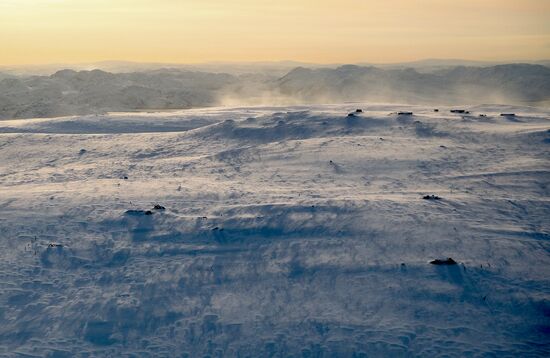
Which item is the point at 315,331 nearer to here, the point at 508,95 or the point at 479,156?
the point at 479,156

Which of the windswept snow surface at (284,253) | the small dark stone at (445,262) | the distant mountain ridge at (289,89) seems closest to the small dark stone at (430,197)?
the windswept snow surface at (284,253)

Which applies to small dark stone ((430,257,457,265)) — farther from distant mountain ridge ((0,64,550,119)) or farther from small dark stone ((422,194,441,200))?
distant mountain ridge ((0,64,550,119))

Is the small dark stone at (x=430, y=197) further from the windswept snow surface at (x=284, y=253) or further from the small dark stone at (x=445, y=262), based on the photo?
the small dark stone at (x=445, y=262)

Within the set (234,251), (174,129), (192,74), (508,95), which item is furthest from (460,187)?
(192,74)

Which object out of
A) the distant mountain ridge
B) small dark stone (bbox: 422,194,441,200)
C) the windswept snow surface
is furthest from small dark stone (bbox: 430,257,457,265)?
the distant mountain ridge

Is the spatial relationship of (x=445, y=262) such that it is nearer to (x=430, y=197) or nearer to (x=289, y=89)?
(x=430, y=197)

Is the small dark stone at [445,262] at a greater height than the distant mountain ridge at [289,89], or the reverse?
the distant mountain ridge at [289,89]
